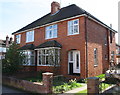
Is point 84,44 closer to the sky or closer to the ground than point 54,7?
closer to the ground

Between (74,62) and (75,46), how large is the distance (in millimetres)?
1916

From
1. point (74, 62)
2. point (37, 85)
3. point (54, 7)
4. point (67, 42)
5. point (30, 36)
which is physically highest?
point (54, 7)

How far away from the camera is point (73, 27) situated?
14.0 metres

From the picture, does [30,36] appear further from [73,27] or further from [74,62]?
[74,62]

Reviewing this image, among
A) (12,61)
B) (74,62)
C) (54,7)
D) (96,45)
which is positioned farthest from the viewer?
(54,7)

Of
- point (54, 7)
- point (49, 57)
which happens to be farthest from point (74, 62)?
point (54, 7)

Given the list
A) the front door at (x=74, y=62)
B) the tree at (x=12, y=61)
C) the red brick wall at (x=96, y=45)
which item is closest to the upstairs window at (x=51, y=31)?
the front door at (x=74, y=62)

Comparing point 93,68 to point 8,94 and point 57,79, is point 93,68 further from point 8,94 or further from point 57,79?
point 8,94

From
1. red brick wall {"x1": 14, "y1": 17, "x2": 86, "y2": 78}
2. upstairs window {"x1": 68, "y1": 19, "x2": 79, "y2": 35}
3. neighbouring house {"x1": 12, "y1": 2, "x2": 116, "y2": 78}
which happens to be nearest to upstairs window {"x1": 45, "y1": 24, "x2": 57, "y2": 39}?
neighbouring house {"x1": 12, "y1": 2, "x2": 116, "y2": 78}

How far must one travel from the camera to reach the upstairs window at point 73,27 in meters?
13.8

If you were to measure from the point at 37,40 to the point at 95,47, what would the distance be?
28.5 feet

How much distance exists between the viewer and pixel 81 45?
13.0m

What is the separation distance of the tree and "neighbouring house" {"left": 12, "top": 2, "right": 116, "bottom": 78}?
3158mm

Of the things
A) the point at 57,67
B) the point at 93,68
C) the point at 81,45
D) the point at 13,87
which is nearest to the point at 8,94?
the point at 13,87
